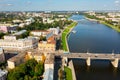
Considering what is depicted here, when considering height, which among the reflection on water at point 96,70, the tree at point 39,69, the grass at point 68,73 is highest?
the tree at point 39,69

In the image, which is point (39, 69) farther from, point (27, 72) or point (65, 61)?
point (65, 61)

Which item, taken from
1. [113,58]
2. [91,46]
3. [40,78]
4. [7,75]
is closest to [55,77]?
[40,78]

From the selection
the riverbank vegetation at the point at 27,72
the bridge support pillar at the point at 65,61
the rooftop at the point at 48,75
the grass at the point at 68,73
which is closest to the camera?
the rooftop at the point at 48,75

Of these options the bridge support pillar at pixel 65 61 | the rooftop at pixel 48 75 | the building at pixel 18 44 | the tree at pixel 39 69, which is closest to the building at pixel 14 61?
the tree at pixel 39 69

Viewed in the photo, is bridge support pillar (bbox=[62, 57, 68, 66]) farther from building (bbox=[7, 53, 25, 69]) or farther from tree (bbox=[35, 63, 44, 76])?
building (bbox=[7, 53, 25, 69])

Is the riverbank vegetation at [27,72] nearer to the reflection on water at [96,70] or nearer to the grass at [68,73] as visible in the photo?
the grass at [68,73]

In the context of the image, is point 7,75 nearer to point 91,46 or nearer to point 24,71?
point 24,71

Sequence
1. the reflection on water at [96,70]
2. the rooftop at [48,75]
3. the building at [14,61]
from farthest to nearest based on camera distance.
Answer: the building at [14,61] < the reflection on water at [96,70] < the rooftop at [48,75]

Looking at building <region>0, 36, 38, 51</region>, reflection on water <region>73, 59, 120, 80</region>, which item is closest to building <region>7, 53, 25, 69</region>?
reflection on water <region>73, 59, 120, 80</region>

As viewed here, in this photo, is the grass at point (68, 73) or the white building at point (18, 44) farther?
the white building at point (18, 44)
